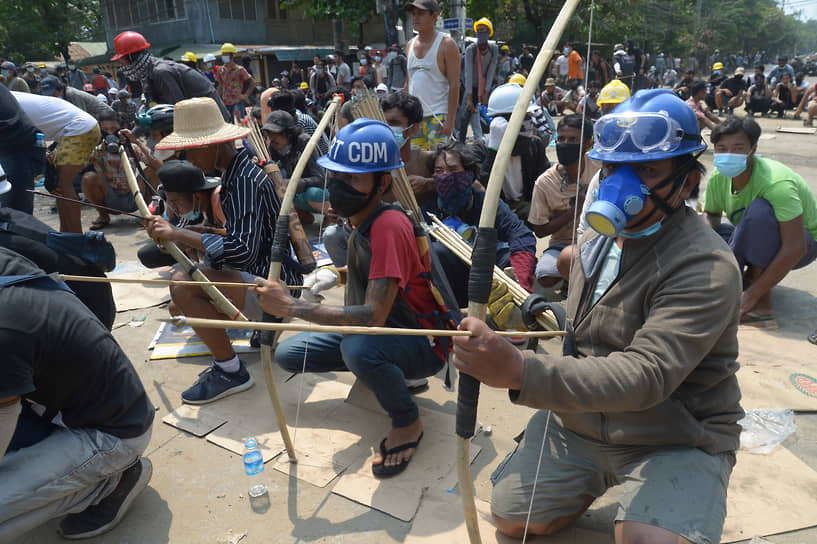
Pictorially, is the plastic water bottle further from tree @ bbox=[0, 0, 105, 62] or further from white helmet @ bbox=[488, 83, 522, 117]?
tree @ bbox=[0, 0, 105, 62]

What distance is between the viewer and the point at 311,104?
1359 centimetres

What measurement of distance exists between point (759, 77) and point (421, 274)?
55.7 ft

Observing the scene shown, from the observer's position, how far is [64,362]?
2.09 m

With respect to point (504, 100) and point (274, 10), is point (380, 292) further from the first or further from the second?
point (274, 10)

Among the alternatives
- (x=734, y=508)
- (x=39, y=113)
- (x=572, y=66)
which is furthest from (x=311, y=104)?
(x=734, y=508)

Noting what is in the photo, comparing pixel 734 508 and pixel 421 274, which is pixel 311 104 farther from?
pixel 734 508

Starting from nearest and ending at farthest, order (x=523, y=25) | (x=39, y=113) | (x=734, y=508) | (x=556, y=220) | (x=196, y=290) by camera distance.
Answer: (x=734, y=508), (x=196, y=290), (x=556, y=220), (x=39, y=113), (x=523, y=25)

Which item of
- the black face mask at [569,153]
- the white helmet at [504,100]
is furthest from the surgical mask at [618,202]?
the white helmet at [504,100]

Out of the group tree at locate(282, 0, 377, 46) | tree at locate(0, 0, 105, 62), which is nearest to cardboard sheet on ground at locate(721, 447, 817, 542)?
tree at locate(282, 0, 377, 46)

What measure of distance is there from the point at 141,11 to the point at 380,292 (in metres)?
31.8

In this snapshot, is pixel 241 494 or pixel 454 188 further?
pixel 454 188

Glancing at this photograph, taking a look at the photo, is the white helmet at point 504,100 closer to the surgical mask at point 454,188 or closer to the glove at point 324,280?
the surgical mask at point 454,188

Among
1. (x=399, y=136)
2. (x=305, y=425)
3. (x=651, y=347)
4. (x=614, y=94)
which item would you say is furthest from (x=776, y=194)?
(x=305, y=425)

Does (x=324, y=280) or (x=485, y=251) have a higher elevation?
(x=485, y=251)
